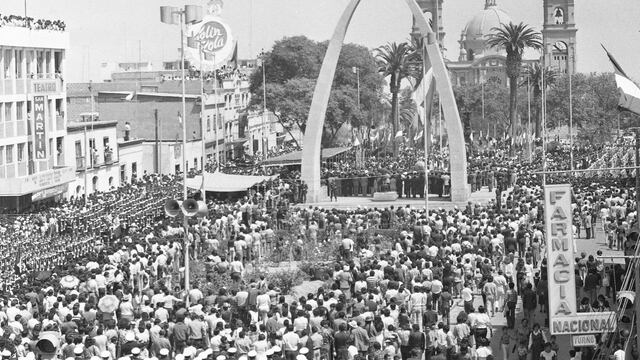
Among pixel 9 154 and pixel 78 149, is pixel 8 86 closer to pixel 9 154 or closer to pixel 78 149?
pixel 9 154

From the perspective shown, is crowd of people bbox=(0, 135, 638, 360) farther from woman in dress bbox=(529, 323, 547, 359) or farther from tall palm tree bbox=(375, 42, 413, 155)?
tall palm tree bbox=(375, 42, 413, 155)

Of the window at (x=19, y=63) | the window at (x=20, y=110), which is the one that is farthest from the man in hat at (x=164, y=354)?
the window at (x=19, y=63)

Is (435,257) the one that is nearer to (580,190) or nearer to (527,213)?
(527,213)

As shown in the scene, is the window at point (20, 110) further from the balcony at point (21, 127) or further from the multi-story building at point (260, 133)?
the multi-story building at point (260, 133)

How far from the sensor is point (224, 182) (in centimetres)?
5322

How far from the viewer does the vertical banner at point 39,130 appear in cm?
5269

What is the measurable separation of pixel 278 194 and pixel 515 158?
96.8ft

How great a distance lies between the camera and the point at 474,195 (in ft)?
185

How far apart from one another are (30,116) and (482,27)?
139039 mm

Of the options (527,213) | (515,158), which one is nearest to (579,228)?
(527,213)

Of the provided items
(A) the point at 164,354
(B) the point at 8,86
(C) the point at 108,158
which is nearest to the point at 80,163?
(C) the point at 108,158

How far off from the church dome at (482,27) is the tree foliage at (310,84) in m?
91.6

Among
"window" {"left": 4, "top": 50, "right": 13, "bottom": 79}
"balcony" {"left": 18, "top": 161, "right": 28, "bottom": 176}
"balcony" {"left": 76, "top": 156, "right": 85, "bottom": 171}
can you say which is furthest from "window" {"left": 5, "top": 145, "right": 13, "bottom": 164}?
"balcony" {"left": 76, "top": 156, "right": 85, "bottom": 171}

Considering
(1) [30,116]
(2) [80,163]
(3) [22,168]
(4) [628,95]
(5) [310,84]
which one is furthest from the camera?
(5) [310,84]
